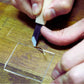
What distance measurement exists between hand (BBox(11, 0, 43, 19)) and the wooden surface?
52mm

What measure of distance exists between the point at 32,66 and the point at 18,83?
3.2 inches

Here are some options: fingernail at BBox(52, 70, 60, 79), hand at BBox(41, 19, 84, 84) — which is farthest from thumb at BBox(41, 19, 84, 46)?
fingernail at BBox(52, 70, 60, 79)

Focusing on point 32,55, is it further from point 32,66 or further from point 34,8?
point 34,8

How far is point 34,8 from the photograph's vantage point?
23.4 inches

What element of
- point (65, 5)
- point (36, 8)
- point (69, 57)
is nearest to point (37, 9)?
point (36, 8)

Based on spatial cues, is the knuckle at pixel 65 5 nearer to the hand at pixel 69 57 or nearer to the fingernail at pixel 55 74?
the hand at pixel 69 57

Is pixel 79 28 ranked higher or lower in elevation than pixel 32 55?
higher

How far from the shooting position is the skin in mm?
459

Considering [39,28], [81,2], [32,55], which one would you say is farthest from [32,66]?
[81,2]

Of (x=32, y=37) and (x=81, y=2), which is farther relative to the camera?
(x=81, y=2)

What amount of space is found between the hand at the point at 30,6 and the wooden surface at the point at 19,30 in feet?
0.17

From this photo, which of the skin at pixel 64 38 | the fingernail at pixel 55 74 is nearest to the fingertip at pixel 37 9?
the skin at pixel 64 38

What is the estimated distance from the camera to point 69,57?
49cm

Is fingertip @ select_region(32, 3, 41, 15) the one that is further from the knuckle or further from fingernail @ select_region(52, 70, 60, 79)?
fingernail @ select_region(52, 70, 60, 79)
